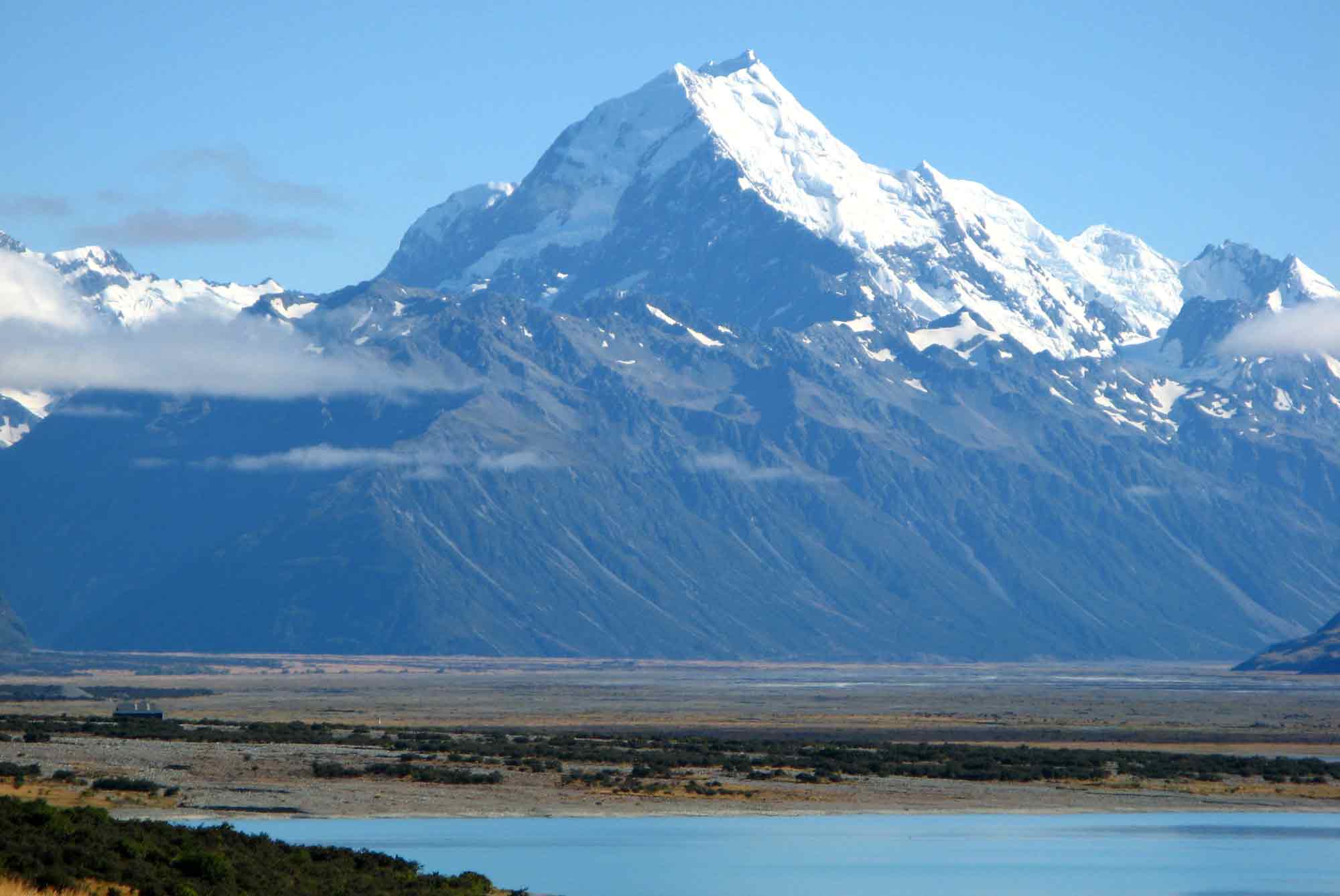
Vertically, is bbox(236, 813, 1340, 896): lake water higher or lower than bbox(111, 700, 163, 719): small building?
lower

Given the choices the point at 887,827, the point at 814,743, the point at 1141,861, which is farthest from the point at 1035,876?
the point at 814,743

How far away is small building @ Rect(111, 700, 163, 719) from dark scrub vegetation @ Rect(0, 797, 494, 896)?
86511 millimetres

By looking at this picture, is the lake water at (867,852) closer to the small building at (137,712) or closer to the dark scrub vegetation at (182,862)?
the dark scrub vegetation at (182,862)

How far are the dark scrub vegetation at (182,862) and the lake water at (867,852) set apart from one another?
28.4ft

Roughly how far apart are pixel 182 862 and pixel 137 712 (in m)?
103

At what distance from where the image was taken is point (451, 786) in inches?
3991

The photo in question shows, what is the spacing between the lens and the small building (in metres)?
149

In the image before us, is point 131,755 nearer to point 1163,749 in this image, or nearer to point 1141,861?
point 1141,861

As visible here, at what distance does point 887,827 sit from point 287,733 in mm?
53843

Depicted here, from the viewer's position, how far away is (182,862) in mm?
53781

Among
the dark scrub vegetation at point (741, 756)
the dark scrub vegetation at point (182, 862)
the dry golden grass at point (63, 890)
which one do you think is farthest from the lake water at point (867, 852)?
the dry golden grass at point (63, 890)

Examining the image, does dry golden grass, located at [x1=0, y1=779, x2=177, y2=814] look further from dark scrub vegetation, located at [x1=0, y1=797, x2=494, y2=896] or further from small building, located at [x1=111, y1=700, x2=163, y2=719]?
small building, located at [x1=111, y1=700, x2=163, y2=719]

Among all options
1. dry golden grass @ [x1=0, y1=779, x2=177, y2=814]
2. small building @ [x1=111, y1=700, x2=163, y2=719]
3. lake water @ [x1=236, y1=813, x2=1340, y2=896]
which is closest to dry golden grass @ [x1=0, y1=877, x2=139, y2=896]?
lake water @ [x1=236, y1=813, x2=1340, y2=896]

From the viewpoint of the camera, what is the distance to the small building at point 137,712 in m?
149
